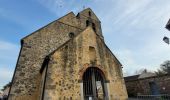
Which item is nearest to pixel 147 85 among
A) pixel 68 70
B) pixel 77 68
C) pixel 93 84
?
pixel 93 84

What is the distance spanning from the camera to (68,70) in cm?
988

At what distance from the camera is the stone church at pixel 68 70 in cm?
934

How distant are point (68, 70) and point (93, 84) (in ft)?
7.72

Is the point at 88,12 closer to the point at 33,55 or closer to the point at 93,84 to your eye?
the point at 33,55

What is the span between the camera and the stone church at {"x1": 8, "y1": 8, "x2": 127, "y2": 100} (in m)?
9.34

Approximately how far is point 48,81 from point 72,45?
3.35 metres

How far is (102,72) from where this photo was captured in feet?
37.3

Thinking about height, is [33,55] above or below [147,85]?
above

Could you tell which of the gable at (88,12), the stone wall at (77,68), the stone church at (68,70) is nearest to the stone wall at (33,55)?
the stone church at (68,70)

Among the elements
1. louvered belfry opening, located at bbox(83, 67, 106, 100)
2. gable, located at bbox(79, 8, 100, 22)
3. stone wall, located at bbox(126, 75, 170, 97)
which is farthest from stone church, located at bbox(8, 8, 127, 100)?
stone wall, located at bbox(126, 75, 170, 97)

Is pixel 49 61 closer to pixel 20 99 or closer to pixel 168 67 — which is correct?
pixel 20 99

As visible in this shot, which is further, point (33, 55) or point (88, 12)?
point (88, 12)

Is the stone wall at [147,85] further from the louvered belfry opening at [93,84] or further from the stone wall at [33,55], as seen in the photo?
the stone wall at [33,55]

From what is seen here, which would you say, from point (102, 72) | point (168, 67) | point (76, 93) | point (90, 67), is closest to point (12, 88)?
point (76, 93)
